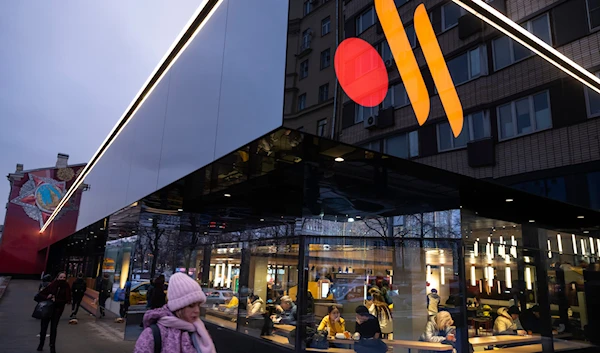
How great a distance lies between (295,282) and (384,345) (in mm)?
2385

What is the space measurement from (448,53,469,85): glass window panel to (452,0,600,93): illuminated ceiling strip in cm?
83

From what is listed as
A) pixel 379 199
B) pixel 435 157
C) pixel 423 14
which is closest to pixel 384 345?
pixel 379 199

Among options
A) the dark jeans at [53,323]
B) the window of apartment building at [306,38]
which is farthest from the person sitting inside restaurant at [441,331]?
the dark jeans at [53,323]

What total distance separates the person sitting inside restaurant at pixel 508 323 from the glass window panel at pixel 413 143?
748 cm

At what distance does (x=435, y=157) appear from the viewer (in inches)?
258

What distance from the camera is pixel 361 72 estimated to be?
17.7 feet

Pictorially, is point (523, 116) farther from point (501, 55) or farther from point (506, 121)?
point (501, 55)

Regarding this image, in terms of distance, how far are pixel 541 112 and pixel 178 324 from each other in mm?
7356

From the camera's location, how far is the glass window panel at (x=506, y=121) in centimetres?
717

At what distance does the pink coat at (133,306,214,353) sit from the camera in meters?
2.44

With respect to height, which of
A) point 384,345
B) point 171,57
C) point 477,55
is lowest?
point 384,345

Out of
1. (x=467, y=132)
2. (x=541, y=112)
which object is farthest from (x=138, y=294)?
(x=541, y=112)

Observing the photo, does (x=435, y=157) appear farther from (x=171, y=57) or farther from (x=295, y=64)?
(x=171, y=57)

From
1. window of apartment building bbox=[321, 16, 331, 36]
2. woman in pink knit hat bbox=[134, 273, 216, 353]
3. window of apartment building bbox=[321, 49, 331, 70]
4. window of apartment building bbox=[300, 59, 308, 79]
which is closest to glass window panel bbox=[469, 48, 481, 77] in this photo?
window of apartment building bbox=[321, 16, 331, 36]
